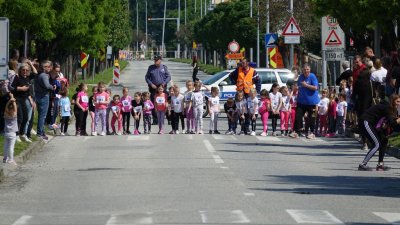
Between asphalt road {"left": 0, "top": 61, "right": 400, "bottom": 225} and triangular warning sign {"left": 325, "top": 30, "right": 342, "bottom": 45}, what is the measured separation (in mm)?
7900

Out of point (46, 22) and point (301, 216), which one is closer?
point (301, 216)

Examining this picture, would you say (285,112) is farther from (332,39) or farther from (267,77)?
(267,77)

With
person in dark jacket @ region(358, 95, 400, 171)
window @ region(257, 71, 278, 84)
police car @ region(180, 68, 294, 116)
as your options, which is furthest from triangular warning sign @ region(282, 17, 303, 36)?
person in dark jacket @ region(358, 95, 400, 171)

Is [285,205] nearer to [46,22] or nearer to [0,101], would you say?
[0,101]

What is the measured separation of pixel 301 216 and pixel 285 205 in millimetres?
1331

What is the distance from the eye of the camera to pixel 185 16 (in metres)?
188

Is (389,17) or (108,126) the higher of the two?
(389,17)

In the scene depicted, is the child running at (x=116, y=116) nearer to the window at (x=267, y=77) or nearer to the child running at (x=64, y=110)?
the child running at (x=64, y=110)

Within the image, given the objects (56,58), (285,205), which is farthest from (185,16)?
(285,205)

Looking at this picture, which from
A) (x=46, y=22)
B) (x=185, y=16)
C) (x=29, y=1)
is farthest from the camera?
(x=185, y=16)

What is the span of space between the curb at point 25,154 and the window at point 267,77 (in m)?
16.9

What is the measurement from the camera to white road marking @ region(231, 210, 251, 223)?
1356 centimetres

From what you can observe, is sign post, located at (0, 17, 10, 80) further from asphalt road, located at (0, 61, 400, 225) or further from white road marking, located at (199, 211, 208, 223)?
white road marking, located at (199, 211, 208, 223)

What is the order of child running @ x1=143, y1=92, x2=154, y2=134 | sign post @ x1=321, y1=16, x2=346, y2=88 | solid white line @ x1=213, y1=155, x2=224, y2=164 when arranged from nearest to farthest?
solid white line @ x1=213, y1=155, x2=224, y2=164, child running @ x1=143, y1=92, x2=154, y2=134, sign post @ x1=321, y1=16, x2=346, y2=88
